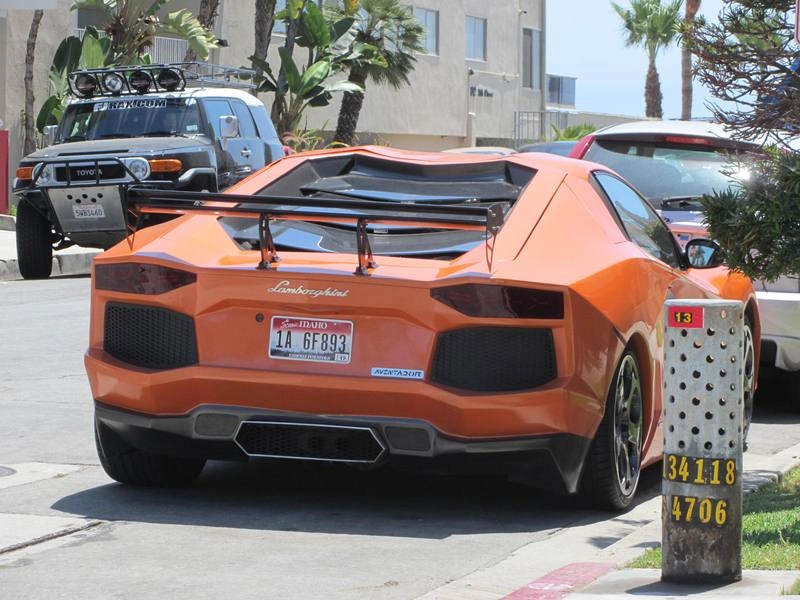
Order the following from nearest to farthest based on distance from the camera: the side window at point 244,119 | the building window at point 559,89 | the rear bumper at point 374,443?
the rear bumper at point 374,443, the side window at point 244,119, the building window at point 559,89

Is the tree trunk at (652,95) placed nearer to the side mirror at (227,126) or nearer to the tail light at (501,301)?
the side mirror at (227,126)

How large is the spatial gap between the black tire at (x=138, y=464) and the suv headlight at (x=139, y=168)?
33.0ft

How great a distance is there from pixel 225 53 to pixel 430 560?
3472 cm

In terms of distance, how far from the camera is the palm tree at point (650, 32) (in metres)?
63.9

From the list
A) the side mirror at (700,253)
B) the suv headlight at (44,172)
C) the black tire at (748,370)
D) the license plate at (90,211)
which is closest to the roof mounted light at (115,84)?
the suv headlight at (44,172)

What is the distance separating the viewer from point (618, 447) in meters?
6.71

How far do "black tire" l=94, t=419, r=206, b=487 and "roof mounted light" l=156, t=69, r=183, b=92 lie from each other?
472 inches

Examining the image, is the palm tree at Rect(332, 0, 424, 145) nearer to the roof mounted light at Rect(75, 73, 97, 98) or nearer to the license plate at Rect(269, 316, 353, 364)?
the roof mounted light at Rect(75, 73, 97, 98)

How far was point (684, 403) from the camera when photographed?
17.0ft

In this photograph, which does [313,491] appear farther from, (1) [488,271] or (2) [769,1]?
(2) [769,1]

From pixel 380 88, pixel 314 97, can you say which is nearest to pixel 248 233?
pixel 314 97

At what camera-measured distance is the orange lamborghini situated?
6.20 metres

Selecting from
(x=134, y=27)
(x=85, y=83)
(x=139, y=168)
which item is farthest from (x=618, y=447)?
(x=134, y=27)

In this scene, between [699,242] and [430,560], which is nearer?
[430,560]
